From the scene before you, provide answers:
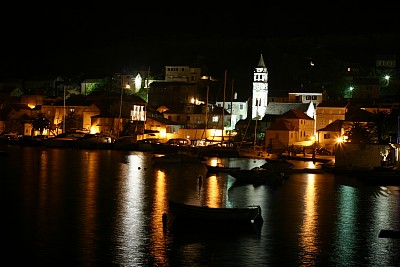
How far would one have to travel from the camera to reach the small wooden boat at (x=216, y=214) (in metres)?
21.9

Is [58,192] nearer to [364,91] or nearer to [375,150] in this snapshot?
[375,150]

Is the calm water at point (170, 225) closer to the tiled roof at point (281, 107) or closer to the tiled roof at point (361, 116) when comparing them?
the tiled roof at point (361, 116)

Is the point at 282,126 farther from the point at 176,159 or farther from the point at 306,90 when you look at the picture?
the point at 176,159

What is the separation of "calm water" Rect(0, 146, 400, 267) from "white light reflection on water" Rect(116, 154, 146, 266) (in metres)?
0.03

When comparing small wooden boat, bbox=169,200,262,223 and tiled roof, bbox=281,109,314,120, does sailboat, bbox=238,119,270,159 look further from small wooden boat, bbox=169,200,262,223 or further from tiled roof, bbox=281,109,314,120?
small wooden boat, bbox=169,200,262,223

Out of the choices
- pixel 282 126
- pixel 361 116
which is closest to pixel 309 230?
pixel 361 116

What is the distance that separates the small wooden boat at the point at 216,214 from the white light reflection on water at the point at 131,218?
57.5 inches

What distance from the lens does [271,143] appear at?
170 ft

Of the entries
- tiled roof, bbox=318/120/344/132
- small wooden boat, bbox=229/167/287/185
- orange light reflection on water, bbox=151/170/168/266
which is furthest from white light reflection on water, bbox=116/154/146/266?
tiled roof, bbox=318/120/344/132

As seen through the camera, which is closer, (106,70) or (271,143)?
(271,143)

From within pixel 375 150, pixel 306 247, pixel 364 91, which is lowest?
pixel 306 247

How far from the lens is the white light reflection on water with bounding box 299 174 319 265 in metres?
19.4

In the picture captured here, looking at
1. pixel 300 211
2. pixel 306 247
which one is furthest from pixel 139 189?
pixel 306 247

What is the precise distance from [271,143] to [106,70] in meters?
39.2
